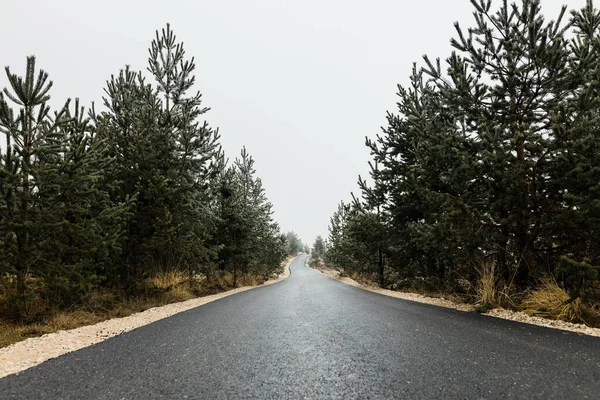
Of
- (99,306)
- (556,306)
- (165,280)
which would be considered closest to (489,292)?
(556,306)

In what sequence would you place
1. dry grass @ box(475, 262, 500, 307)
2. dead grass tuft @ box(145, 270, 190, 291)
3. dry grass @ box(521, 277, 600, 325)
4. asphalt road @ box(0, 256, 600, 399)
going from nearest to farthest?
1. asphalt road @ box(0, 256, 600, 399)
2. dry grass @ box(521, 277, 600, 325)
3. dry grass @ box(475, 262, 500, 307)
4. dead grass tuft @ box(145, 270, 190, 291)

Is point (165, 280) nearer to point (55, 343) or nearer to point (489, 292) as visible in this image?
point (55, 343)

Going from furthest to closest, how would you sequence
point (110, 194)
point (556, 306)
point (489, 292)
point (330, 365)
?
1. point (110, 194)
2. point (489, 292)
3. point (556, 306)
4. point (330, 365)

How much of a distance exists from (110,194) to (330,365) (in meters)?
8.22

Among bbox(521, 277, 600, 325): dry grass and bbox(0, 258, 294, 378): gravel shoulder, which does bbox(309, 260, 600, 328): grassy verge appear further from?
bbox(0, 258, 294, 378): gravel shoulder

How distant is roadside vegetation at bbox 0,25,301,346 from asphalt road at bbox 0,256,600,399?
231 cm

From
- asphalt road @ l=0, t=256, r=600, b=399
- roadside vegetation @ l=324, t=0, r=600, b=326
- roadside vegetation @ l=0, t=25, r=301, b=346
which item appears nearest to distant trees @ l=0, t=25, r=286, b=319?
roadside vegetation @ l=0, t=25, r=301, b=346

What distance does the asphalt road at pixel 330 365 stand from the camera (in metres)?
2.36

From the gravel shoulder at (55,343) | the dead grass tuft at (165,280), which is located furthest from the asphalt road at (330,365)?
the dead grass tuft at (165,280)

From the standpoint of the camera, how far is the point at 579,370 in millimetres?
2645

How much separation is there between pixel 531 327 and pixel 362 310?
3.03 m

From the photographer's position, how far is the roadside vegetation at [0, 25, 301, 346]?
5289 mm

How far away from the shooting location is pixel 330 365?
2.99m

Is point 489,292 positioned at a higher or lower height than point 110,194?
lower
